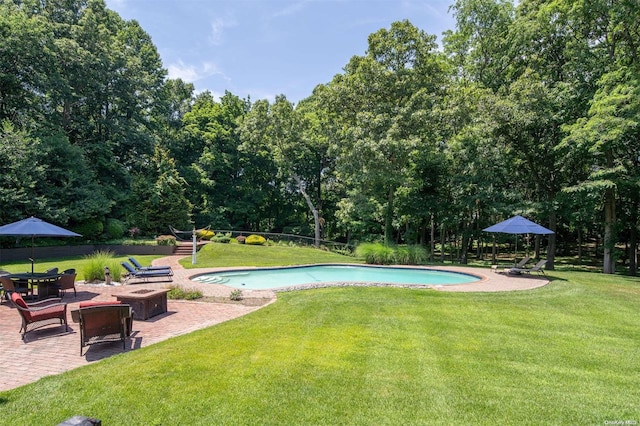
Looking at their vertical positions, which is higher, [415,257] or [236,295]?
[415,257]

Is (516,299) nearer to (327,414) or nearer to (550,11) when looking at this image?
(327,414)

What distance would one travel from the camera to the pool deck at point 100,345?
468 cm

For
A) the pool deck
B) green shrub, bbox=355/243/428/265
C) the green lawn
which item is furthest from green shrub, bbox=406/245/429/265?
the green lawn

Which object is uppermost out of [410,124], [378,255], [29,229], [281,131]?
[281,131]

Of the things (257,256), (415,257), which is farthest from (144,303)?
(415,257)

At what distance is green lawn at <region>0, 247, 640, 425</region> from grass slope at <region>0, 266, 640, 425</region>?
0.06 feet

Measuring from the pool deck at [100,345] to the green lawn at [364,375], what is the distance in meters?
0.49

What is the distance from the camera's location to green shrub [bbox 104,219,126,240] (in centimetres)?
2075

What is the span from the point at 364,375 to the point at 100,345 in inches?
174

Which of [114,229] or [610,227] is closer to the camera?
[610,227]

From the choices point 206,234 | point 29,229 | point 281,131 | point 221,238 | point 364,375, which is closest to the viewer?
point 364,375

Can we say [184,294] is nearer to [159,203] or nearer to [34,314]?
[34,314]

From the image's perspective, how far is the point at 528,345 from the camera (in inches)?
214

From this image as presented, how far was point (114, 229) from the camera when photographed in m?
20.8
